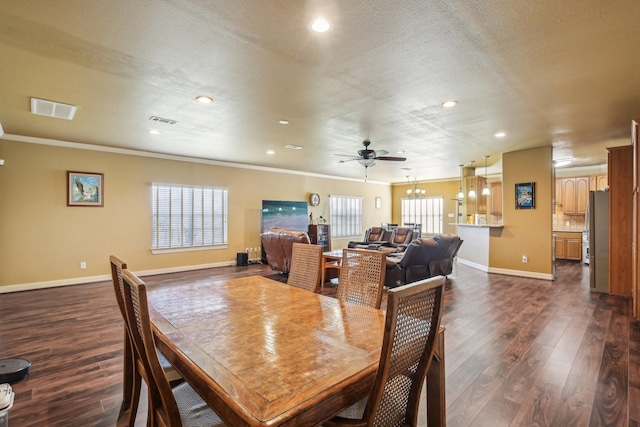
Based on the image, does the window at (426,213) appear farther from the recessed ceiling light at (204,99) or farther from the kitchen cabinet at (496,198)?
the recessed ceiling light at (204,99)

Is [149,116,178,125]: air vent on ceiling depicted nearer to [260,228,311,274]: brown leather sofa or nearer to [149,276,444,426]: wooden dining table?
[260,228,311,274]: brown leather sofa

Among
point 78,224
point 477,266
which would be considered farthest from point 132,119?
point 477,266

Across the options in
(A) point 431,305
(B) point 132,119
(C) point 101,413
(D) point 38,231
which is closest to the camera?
(A) point 431,305

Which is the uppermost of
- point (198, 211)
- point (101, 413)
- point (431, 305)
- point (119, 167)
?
point (119, 167)

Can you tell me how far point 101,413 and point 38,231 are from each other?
4803mm

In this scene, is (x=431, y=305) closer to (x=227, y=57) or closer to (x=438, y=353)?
(x=438, y=353)

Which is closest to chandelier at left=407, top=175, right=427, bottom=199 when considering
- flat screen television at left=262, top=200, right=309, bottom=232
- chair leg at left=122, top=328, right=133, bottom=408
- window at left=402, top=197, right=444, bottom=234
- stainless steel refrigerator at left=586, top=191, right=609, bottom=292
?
window at left=402, top=197, right=444, bottom=234

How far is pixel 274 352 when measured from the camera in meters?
1.23

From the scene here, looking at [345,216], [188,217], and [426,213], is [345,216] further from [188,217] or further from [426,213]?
[188,217]

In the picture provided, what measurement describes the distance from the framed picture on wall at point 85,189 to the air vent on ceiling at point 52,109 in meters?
1.95

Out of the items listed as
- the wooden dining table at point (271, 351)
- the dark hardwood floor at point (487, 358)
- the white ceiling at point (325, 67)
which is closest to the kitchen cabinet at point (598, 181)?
the white ceiling at point (325, 67)

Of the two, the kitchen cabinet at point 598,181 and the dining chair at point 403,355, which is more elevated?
the kitchen cabinet at point 598,181

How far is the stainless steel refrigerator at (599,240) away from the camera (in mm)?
4969

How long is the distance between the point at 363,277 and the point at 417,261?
346 cm
